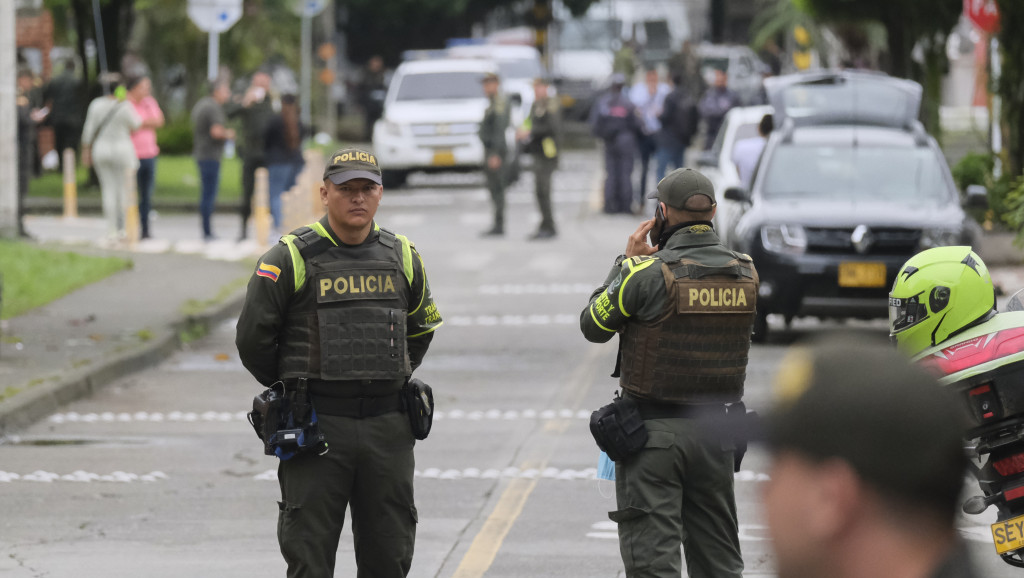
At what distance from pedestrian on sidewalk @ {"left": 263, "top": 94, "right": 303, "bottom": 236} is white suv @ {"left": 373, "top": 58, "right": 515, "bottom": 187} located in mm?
Result: 6387

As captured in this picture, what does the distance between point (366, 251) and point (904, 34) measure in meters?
20.3

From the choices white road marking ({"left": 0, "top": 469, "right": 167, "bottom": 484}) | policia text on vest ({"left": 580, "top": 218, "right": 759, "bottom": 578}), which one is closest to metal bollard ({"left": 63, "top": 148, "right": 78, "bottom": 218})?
white road marking ({"left": 0, "top": 469, "right": 167, "bottom": 484})

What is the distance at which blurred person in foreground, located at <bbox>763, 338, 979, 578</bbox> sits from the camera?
7.10 feet

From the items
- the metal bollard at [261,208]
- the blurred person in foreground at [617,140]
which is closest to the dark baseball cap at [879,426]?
the metal bollard at [261,208]

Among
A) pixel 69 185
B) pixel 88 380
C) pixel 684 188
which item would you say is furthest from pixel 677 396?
pixel 69 185

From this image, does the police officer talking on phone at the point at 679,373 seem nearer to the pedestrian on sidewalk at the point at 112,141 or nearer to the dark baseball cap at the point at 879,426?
the dark baseball cap at the point at 879,426

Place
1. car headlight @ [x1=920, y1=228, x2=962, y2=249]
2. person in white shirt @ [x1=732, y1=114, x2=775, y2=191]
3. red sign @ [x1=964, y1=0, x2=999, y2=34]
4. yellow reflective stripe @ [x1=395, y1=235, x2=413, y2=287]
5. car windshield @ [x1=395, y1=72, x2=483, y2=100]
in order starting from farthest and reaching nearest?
1. car windshield @ [x1=395, y1=72, x2=483, y2=100]
2. red sign @ [x1=964, y1=0, x2=999, y2=34]
3. person in white shirt @ [x1=732, y1=114, x2=775, y2=191]
4. car headlight @ [x1=920, y1=228, x2=962, y2=249]
5. yellow reflective stripe @ [x1=395, y1=235, x2=413, y2=287]

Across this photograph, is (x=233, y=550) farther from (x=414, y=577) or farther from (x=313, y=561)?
(x=313, y=561)

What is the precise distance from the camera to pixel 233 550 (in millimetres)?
7645

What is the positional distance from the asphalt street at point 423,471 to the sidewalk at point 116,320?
181 millimetres

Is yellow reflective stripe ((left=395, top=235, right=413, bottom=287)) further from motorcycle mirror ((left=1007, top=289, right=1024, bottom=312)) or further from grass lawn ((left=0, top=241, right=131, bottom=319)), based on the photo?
grass lawn ((left=0, top=241, right=131, bottom=319))

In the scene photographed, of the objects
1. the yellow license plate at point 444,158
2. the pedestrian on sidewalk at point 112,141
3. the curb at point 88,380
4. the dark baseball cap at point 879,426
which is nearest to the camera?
the dark baseball cap at point 879,426

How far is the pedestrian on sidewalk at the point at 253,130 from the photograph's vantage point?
21438mm

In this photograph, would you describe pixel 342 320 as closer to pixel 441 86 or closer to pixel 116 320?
pixel 116 320
